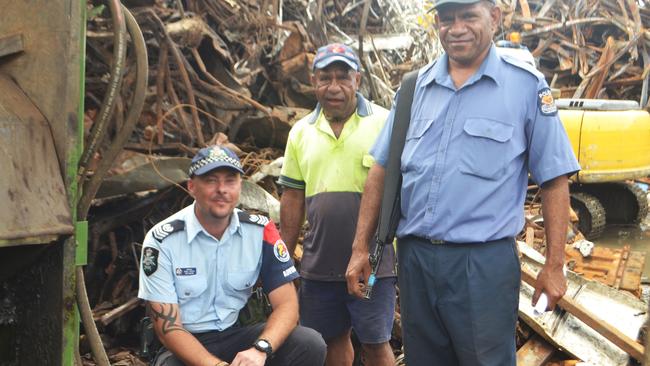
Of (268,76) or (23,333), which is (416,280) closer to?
(23,333)

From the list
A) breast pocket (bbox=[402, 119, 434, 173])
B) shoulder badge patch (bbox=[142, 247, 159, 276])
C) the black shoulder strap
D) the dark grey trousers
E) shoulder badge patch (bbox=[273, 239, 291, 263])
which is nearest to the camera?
breast pocket (bbox=[402, 119, 434, 173])

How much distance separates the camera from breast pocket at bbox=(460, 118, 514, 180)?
103 inches

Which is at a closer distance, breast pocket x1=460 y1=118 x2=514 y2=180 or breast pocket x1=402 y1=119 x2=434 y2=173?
breast pocket x1=460 y1=118 x2=514 y2=180

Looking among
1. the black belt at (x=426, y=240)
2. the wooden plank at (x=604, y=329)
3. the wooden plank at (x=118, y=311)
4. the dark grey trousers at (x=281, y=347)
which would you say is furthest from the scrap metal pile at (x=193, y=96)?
the wooden plank at (x=604, y=329)

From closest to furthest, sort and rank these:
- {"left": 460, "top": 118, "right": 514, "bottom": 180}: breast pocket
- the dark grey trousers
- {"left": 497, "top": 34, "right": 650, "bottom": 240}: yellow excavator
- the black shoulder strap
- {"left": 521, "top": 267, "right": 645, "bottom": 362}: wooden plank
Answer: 1. {"left": 460, "top": 118, "right": 514, "bottom": 180}: breast pocket
2. the black shoulder strap
3. the dark grey trousers
4. {"left": 521, "top": 267, "right": 645, "bottom": 362}: wooden plank
5. {"left": 497, "top": 34, "right": 650, "bottom": 240}: yellow excavator

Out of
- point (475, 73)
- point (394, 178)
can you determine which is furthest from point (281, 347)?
point (475, 73)

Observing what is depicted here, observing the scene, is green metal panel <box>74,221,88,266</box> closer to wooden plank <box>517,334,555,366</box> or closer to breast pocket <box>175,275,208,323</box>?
breast pocket <box>175,275,208,323</box>

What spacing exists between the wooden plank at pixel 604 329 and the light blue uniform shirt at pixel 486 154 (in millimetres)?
1966

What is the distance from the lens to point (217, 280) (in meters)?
3.10

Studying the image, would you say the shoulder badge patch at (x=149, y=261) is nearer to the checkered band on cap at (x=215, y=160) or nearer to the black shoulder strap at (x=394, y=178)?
the checkered band on cap at (x=215, y=160)

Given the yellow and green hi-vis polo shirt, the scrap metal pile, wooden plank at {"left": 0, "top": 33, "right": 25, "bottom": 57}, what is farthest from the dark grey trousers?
wooden plank at {"left": 0, "top": 33, "right": 25, "bottom": 57}

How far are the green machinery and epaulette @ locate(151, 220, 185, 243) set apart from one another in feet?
2.05

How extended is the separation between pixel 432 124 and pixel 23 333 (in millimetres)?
1631

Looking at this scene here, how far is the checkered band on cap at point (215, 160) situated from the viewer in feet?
10.0
